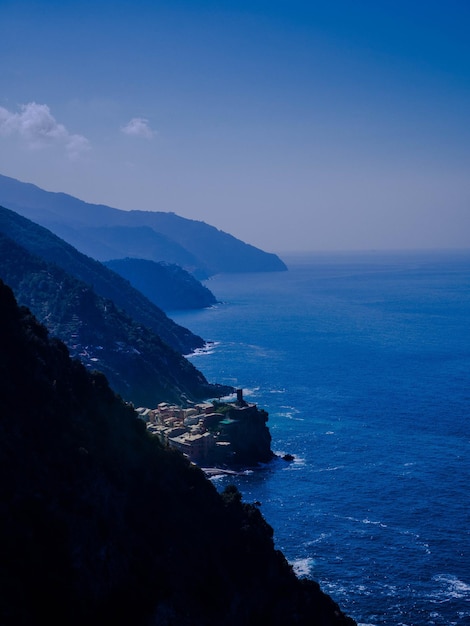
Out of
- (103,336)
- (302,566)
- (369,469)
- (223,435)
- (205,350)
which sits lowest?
(302,566)

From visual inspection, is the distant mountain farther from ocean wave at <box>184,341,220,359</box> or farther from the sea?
ocean wave at <box>184,341,220,359</box>

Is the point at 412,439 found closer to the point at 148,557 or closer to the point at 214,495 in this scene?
the point at 214,495

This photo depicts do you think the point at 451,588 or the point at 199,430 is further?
the point at 199,430

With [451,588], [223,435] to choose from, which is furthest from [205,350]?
[451,588]

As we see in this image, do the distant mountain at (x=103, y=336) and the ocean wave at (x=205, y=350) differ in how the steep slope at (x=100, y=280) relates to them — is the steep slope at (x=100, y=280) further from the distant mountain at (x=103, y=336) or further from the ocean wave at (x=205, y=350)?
the distant mountain at (x=103, y=336)

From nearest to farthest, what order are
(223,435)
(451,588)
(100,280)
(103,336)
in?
1. (451,588)
2. (223,435)
3. (103,336)
4. (100,280)

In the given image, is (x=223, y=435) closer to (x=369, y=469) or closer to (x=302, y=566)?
(x=369, y=469)

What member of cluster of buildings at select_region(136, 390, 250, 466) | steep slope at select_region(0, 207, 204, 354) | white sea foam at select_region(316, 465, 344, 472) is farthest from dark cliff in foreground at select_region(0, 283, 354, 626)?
steep slope at select_region(0, 207, 204, 354)
